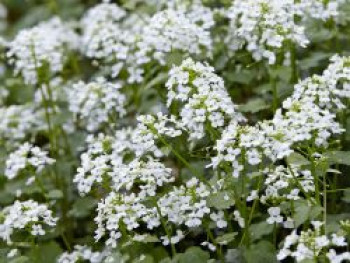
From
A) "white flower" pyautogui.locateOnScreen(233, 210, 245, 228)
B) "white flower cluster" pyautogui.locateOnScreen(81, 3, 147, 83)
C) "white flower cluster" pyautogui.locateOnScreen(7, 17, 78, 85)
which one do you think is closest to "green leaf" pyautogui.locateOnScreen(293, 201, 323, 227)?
"white flower" pyautogui.locateOnScreen(233, 210, 245, 228)

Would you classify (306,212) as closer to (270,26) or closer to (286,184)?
(286,184)

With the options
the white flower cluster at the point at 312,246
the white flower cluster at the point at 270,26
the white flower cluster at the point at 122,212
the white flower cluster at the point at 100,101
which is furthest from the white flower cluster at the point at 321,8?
the white flower cluster at the point at 312,246

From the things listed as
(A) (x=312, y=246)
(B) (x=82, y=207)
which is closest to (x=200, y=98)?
(A) (x=312, y=246)

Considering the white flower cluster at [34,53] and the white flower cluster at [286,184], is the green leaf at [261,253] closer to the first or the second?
the white flower cluster at [286,184]

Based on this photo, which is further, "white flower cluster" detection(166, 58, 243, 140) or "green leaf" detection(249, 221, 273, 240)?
"green leaf" detection(249, 221, 273, 240)

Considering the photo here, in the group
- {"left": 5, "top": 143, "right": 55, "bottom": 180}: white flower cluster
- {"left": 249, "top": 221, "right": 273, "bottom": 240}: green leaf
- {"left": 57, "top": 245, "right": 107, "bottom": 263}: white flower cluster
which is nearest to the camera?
{"left": 249, "top": 221, "right": 273, "bottom": 240}: green leaf

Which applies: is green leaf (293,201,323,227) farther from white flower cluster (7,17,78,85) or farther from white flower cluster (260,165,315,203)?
white flower cluster (7,17,78,85)

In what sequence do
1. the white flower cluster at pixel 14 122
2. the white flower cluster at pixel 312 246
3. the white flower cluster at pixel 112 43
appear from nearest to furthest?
the white flower cluster at pixel 312 246
the white flower cluster at pixel 112 43
the white flower cluster at pixel 14 122

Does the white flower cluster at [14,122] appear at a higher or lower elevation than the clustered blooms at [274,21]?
lower
